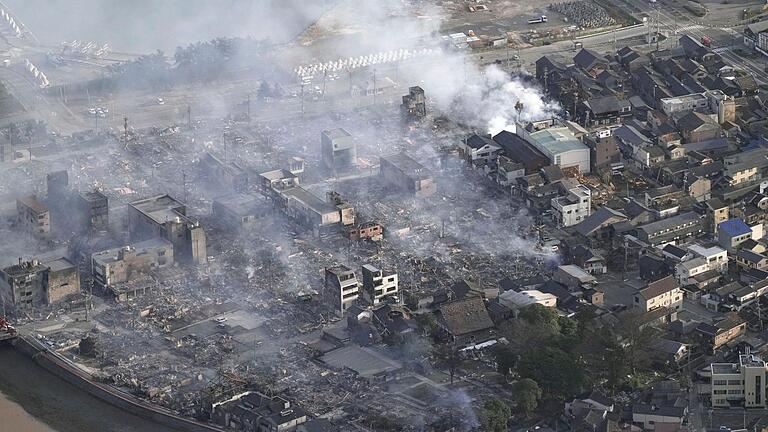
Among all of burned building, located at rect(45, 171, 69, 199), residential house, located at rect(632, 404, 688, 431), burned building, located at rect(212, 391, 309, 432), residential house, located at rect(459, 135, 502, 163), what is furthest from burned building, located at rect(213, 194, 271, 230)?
residential house, located at rect(632, 404, 688, 431)

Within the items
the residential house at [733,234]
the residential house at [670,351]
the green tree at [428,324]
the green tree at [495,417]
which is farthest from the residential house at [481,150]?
the green tree at [495,417]

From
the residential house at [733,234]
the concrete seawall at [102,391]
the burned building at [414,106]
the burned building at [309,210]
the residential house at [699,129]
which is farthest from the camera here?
the burned building at [414,106]

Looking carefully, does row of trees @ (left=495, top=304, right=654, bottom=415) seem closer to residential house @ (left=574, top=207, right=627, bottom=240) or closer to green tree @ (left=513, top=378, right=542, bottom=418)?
green tree @ (left=513, top=378, right=542, bottom=418)

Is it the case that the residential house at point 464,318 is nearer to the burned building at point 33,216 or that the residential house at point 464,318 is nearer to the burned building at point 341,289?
the burned building at point 341,289

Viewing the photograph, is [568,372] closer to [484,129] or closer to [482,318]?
[482,318]

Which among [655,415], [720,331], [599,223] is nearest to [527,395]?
[655,415]
